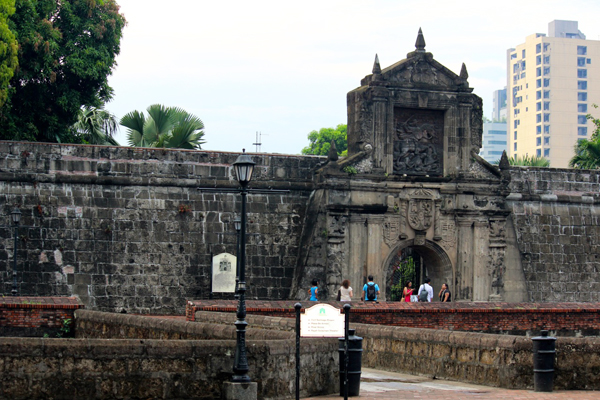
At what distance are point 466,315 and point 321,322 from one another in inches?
328

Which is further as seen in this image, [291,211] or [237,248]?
[291,211]

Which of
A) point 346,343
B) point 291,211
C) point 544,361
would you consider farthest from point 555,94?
point 346,343

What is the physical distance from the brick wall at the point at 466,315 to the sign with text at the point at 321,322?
6306 millimetres

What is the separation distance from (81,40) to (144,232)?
9754 millimetres

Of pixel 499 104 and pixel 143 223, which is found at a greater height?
pixel 499 104

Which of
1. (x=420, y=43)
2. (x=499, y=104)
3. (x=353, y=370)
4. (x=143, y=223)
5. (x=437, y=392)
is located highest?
(x=499, y=104)

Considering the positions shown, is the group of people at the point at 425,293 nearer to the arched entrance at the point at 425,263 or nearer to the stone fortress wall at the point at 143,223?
the arched entrance at the point at 425,263

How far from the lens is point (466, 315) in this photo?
19781 mm

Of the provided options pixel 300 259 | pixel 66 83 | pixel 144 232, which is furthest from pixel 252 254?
pixel 66 83

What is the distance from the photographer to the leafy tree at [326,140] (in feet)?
232

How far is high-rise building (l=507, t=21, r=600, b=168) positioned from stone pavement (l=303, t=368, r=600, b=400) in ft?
300

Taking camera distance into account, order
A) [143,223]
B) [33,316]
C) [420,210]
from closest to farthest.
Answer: [33,316], [143,223], [420,210]

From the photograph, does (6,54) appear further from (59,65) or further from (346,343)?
(346,343)

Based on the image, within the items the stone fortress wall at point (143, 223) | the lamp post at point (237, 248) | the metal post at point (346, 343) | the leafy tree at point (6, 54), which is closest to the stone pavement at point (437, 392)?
the metal post at point (346, 343)
